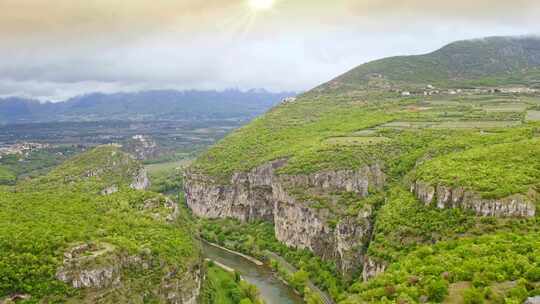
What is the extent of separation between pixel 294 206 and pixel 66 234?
53170 millimetres

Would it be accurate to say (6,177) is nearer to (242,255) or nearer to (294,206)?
(242,255)

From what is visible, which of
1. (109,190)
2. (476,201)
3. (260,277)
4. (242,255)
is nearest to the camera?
(476,201)

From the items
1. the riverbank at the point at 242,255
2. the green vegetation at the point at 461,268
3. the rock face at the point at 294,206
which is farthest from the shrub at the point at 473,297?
the riverbank at the point at 242,255

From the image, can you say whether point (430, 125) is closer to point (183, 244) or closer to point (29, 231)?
point (183, 244)

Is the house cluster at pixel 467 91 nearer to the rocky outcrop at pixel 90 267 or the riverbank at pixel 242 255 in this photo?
the riverbank at pixel 242 255

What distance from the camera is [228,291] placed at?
Answer: 86938 millimetres

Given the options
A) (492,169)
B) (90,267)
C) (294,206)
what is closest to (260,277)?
(294,206)

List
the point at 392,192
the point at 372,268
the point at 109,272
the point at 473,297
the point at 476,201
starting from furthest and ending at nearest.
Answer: the point at 392,192 → the point at 372,268 → the point at 476,201 → the point at 109,272 → the point at 473,297

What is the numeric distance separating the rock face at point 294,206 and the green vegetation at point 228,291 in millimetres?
16506

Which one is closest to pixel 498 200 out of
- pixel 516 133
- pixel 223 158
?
pixel 516 133

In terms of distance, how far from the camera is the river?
87.6 m

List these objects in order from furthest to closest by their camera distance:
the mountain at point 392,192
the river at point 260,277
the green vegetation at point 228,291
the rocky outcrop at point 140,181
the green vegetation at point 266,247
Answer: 1. the rocky outcrop at point 140,181
2. the green vegetation at point 266,247
3. the river at point 260,277
4. the green vegetation at point 228,291
5. the mountain at point 392,192

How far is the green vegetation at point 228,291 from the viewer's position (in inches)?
3238

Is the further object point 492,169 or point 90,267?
point 492,169
